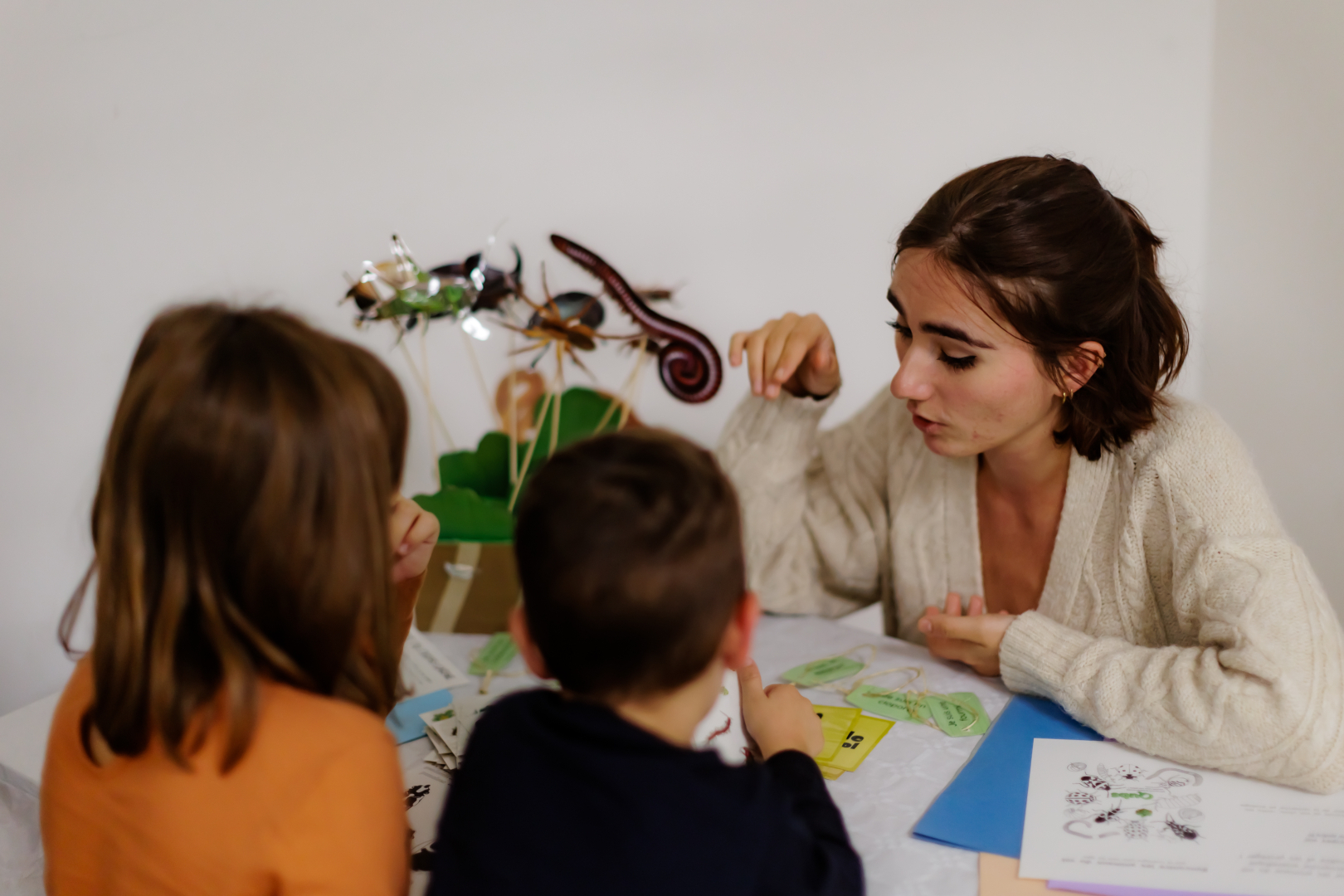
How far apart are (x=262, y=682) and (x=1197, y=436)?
3.24ft

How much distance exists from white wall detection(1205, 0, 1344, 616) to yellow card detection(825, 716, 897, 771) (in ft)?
3.24

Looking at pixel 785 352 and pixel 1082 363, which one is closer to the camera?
pixel 1082 363

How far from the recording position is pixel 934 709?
1091 mm

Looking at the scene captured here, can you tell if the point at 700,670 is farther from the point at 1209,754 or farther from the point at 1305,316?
the point at 1305,316

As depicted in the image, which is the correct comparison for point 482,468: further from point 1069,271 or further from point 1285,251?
point 1285,251

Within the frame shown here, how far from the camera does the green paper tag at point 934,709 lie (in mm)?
1051

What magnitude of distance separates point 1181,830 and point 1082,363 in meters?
0.53

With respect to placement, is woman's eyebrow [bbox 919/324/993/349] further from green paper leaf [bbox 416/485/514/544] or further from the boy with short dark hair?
green paper leaf [bbox 416/485/514/544]

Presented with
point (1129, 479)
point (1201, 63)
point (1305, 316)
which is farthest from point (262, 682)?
point (1201, 63)

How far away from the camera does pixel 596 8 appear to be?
5.68 feet

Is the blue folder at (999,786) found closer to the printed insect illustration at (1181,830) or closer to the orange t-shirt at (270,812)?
the printed insect illustration at (1181,830)

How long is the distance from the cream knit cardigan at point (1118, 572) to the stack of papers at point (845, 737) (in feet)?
0.57

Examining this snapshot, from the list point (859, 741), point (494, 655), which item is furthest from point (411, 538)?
point (859, 741)

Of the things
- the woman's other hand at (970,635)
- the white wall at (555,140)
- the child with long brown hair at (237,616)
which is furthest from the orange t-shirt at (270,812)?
the white wall at (555,140)
